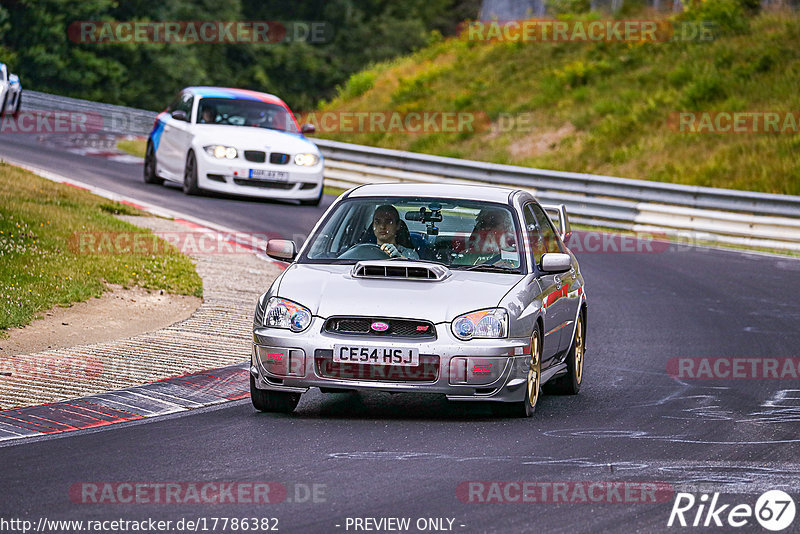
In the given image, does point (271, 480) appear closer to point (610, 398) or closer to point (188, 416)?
point (188, 416)

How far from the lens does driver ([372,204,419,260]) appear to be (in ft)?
31.8

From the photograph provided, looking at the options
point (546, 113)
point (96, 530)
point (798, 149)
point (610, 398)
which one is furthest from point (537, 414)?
point (546, 113)

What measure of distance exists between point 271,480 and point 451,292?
227cm

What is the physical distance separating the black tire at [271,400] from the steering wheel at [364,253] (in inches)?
42.8

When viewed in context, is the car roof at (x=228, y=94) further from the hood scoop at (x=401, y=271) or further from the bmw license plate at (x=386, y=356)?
the bmw license plate at (x=386, y=356)

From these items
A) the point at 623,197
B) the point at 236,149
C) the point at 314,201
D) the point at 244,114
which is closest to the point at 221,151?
the point at 236,149

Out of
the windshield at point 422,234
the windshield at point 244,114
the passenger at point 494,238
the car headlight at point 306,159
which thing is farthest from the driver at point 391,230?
the windshield at point 244,114

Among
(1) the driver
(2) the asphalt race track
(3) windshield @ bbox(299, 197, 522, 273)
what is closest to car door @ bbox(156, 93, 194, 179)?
(2) the asphalt race track

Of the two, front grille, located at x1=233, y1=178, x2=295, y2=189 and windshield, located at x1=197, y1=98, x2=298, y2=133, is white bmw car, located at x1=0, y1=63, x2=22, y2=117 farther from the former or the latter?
front grille, located at x1=233, y1=178, x2=295, y2=189

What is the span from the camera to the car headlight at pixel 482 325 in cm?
860

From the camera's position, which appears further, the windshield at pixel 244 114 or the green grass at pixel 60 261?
the windshield at pixel 244 114

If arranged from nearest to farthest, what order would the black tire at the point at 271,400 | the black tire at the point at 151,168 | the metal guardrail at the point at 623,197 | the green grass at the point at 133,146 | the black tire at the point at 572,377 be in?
the black tire at the point at 271,400
the black tire at the point at 572,377
the metal guardrail at the point at 623,197
the black tire at the point at 151,168
the green grass at the point at 133,146

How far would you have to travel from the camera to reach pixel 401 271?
9023mm

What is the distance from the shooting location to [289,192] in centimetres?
2252
